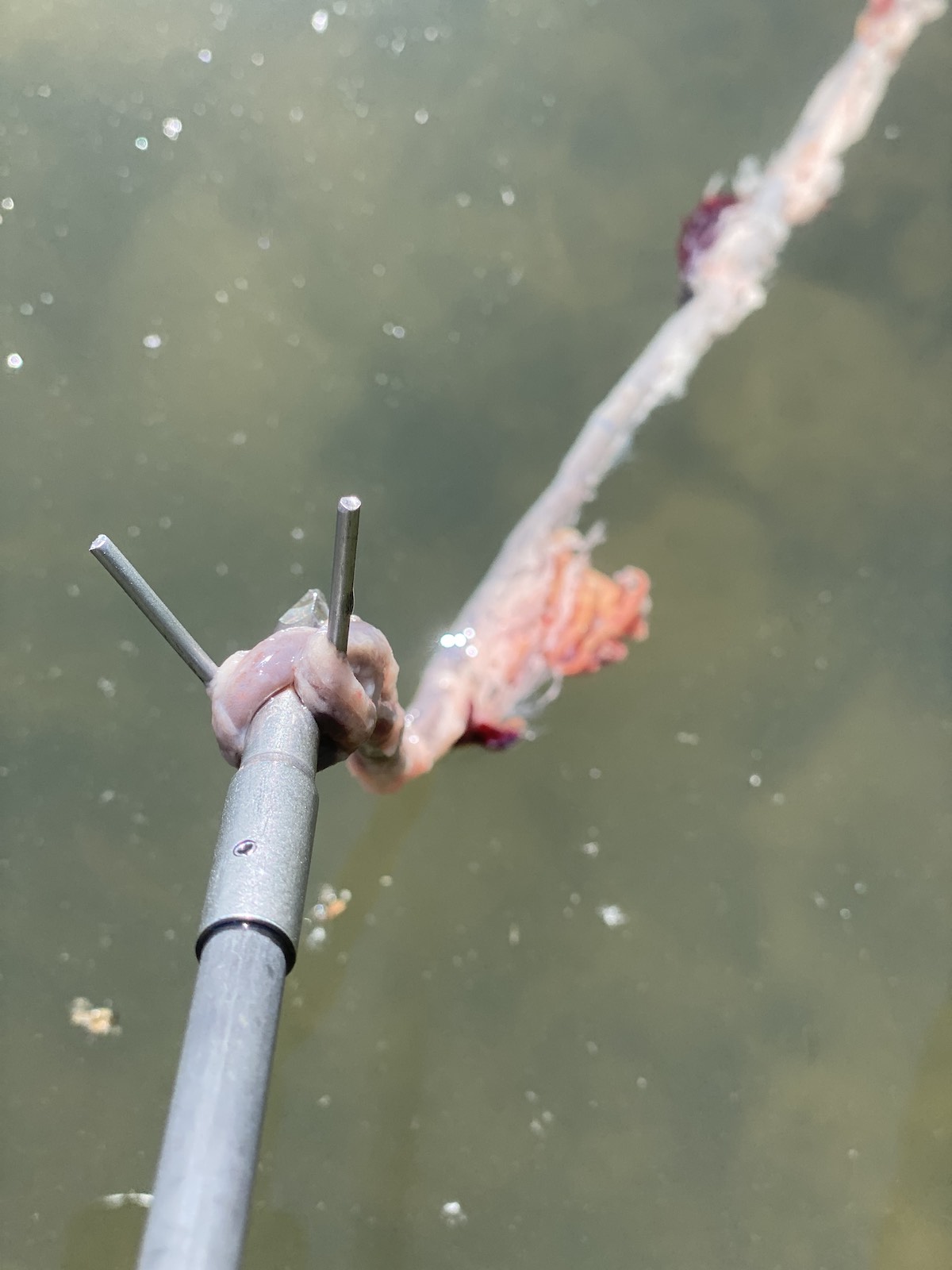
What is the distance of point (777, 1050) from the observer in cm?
162

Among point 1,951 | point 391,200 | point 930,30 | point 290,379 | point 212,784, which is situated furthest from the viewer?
point 930,30

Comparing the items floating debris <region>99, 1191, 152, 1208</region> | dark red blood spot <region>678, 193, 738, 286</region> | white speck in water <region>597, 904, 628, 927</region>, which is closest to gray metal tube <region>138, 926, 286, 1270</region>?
floating debris <region>99, 1191, 152, 1208</region>

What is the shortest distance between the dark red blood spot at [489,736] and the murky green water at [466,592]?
3 cm

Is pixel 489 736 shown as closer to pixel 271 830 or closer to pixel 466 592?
pixel 466 592

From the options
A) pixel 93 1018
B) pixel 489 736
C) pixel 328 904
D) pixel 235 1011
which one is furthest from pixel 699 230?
pixel 235 1011

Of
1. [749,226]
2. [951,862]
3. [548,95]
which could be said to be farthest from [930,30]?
[951,862]

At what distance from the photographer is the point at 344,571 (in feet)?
2.54

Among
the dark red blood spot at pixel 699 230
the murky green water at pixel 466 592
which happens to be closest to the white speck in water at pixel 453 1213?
the murky green water at pixel 466 592

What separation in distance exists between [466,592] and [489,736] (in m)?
0.27

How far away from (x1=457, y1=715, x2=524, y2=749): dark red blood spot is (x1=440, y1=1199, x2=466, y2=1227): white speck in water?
2.19ft

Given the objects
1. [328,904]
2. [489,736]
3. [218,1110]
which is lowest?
[218,1110]

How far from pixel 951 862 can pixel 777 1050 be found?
440mm

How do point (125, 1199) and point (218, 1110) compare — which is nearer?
point (218, 1110)

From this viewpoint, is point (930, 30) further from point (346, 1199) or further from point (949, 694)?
point (346, 1199)
